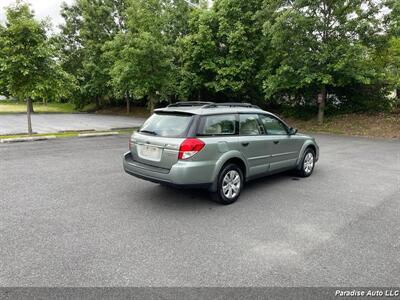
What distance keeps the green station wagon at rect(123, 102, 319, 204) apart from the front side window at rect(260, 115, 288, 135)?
2cm

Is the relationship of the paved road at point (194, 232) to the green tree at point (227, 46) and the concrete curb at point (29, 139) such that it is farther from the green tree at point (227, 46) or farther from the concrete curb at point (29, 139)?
the green tree at point (227, 46)

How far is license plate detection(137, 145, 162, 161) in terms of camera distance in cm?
477

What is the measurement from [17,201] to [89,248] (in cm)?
240

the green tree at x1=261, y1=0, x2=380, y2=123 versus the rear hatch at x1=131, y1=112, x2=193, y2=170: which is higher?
the green tree at x1=261, y1=0, x2=380, y2=123

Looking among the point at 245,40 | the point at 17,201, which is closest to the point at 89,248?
the point at 17,201

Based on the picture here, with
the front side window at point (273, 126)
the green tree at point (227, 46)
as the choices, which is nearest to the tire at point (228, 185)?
the front side window at point (273, 126)

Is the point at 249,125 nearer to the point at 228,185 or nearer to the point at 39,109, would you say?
the point at 228,185

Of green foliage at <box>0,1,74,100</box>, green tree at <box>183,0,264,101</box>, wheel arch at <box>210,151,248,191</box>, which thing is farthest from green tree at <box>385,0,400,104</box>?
green foliage at <box>0,1,74,100</box>

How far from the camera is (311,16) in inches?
619

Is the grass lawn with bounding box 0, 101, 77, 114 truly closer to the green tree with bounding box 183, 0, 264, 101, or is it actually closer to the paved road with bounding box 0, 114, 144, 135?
the paved road with bounding box 0, 114, 144, 135

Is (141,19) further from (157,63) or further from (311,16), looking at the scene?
(311,16)

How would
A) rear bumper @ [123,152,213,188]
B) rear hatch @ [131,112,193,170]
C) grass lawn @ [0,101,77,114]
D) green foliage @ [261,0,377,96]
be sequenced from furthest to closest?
grass lawn @ [0,101,77,114]
green foliage @ [261,0,377,96]
rear hatch @ [131,112,193,170]
rear bumper @ [123,152,213,188]

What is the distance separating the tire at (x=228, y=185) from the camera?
4887mm

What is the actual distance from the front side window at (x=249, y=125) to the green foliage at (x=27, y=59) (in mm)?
10203
